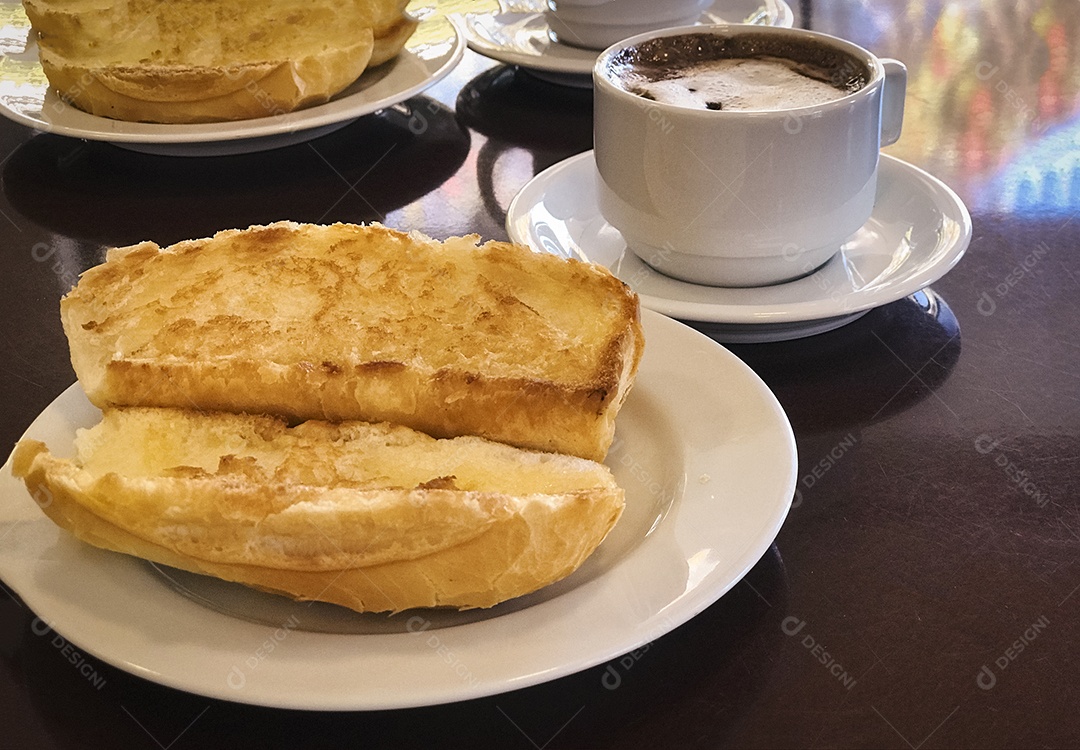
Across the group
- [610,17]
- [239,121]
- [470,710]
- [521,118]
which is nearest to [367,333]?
[470,710]

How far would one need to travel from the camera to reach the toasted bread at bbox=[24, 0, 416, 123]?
212 centimetres

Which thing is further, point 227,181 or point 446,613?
point 227,181

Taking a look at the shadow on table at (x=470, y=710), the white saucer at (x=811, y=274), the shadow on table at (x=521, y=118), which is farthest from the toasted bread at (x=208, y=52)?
the shadow on table at (x=470, y=710)

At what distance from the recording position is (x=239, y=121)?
2145mm

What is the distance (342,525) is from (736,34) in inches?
45.0

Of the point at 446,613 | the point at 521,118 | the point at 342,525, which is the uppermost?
the point at 342,525

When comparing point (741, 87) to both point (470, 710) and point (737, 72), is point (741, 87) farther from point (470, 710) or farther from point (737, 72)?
point (470, 710)

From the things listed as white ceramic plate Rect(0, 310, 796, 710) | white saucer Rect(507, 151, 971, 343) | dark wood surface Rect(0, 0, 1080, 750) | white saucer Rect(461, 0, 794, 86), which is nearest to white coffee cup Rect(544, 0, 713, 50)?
white saucer Rect(461, 0, 794, 86)

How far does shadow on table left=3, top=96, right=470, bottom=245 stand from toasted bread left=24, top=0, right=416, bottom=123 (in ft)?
0.34

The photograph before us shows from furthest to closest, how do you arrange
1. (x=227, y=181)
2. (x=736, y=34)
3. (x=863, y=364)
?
(x=227, y=181)
(x=736, y=34)
(x=863, y=364)

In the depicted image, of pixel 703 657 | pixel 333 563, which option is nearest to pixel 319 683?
pixel 333 563

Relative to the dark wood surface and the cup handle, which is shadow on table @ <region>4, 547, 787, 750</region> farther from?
the cup handle

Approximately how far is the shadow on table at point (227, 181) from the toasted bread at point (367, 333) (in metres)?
0.54

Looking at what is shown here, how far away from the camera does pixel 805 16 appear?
9.57 feet
